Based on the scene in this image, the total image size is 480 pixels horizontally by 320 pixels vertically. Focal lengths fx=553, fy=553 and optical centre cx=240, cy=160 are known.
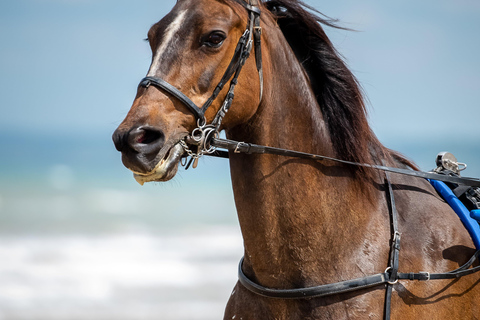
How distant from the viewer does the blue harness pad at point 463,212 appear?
3.19 metres

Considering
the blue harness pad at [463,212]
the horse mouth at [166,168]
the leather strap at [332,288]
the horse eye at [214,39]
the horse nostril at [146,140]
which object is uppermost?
the horse eye at [214,39]

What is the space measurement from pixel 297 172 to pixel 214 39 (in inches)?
32.9

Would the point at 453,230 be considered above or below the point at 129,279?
below

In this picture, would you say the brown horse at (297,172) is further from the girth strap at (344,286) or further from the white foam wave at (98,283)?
the white foam wave at (98,283)

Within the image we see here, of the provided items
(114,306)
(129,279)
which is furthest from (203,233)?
(114,306)

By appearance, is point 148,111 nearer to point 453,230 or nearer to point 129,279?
point 453,230

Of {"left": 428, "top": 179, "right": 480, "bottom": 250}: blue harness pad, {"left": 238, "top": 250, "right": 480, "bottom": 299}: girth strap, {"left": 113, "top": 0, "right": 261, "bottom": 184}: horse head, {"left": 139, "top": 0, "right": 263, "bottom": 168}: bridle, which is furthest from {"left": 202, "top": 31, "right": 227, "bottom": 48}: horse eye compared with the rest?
{"left": 428, "top": 179, "right": 480, "bottom": 250}: blue harness pad

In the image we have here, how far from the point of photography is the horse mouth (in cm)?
255

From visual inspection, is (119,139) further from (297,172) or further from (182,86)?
(297,172)

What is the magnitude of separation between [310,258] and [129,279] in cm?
695

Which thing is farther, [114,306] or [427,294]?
[114,306]

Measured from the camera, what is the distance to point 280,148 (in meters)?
2.97

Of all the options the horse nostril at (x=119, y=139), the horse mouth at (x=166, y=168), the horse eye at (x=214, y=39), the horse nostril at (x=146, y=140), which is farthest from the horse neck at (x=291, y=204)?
the horse nostril at (x=119, y=139)

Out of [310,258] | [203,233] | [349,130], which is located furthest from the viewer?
[203,233]
